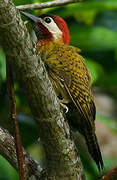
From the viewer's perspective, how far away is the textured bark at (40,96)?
217 cm

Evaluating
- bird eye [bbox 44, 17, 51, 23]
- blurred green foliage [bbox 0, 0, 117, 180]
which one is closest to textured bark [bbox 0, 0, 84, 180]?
blurred green foliage [bbox 0, 0, 117, 180]

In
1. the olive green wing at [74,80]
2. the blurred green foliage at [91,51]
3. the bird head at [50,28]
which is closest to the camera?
the olive green wing at [74,80]

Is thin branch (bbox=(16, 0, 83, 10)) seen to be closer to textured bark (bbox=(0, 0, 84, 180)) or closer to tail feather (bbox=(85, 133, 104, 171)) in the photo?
textured bark (bbox=(0, 0, 84, 180))

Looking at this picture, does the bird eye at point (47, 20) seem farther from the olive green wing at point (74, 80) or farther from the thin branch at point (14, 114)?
the thin branch at point (14, 114)

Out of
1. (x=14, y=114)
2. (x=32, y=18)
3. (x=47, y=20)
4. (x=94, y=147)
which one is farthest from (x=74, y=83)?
(x=14, y=114)

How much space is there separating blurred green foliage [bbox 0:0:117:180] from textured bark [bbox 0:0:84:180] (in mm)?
1175

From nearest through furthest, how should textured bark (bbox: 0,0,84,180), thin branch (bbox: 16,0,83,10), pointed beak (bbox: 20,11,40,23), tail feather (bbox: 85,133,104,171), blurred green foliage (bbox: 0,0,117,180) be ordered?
textured bark (bbox: 0,0,84,180)
thin branch (bbox: 16,0,83,10)
tail feather (bbox: 85,133,104,171)
pointed beak (bbox: 20,11,40,23)
blurred green foliage (bbox: 0,0,117,180)

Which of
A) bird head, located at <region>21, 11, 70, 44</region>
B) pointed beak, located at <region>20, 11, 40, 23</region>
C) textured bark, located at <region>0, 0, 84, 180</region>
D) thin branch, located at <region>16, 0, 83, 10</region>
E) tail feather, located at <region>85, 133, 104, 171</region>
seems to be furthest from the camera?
bird head, located at <region>21, 11, 70, 44</region>

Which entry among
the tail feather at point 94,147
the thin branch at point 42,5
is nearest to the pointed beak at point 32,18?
the thin branch at point 42,5

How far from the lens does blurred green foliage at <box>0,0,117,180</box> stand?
172 inches

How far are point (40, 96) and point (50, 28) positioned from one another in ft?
5.58

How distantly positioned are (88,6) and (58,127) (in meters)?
2.09

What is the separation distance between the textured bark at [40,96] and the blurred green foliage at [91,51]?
117 centimetres

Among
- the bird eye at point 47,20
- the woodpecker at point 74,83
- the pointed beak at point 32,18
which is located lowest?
the woodpecker at point 74,83
